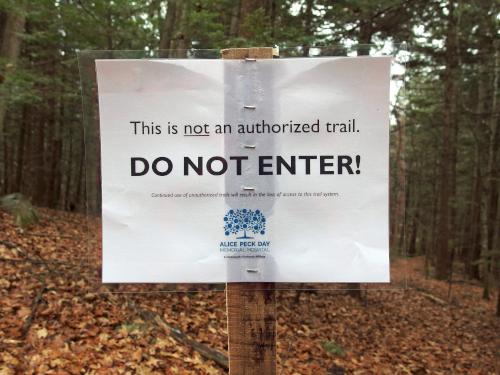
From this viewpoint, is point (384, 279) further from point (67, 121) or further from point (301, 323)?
point (67, 121)

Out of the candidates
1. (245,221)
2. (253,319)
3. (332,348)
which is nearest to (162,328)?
(332,348)

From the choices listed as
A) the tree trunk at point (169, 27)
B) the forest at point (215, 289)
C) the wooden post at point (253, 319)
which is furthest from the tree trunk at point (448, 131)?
the wooden post at point (253, 319)

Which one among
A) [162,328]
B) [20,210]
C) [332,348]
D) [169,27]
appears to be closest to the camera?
[162,328]

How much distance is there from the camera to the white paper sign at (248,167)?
203cm

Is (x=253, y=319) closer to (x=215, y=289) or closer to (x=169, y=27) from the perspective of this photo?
(x=215, y=289)

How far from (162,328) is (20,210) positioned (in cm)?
513

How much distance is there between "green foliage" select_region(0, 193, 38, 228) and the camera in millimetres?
8646

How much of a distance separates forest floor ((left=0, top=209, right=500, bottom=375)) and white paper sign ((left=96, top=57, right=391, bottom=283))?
0.30 m

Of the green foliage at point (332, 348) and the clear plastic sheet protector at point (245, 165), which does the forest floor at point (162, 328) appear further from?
the clear plastic sheet protector at point (245, 165)

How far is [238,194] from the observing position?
2037 mm

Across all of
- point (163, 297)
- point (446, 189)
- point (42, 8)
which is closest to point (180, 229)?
point (163, 297)

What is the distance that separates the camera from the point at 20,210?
29.2 feet

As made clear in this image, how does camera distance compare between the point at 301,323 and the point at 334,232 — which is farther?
the point at 301,323

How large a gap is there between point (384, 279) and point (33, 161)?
16533 millimetres
